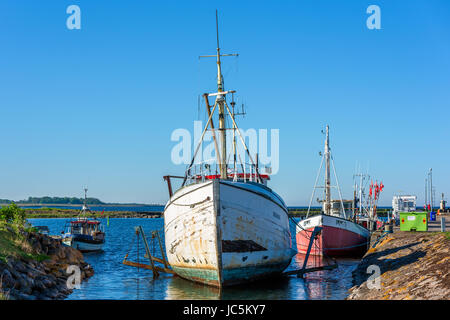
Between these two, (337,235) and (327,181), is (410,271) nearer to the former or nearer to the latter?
(337,235)

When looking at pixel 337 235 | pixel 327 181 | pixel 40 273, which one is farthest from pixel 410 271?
pixel 327 181

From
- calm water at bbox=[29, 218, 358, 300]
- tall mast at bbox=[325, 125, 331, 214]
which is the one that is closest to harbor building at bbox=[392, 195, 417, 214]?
tall mast at bbox=[325, 125, 331, 214]

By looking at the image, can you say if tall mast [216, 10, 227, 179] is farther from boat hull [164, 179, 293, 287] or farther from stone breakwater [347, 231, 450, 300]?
stone breakwater [347, 231, 450, 300]

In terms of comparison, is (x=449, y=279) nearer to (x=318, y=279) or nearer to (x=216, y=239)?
(x=216, y=239)

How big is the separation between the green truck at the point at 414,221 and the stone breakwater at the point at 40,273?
2101cm

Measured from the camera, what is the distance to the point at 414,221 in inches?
1196

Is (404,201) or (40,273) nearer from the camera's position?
(40,273)

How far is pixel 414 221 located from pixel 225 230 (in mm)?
17285

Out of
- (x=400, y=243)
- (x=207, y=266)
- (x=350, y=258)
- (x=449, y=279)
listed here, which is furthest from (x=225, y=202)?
(x=350, y=258)

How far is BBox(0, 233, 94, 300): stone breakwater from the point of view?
53.2 feet

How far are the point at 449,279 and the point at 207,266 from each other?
9.86 meters

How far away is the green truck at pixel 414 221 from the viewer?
97.9 feet

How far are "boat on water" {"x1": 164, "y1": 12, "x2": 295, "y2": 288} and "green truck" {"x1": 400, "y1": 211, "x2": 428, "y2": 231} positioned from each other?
A: 41.8ft

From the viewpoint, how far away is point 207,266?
64.0 ft
